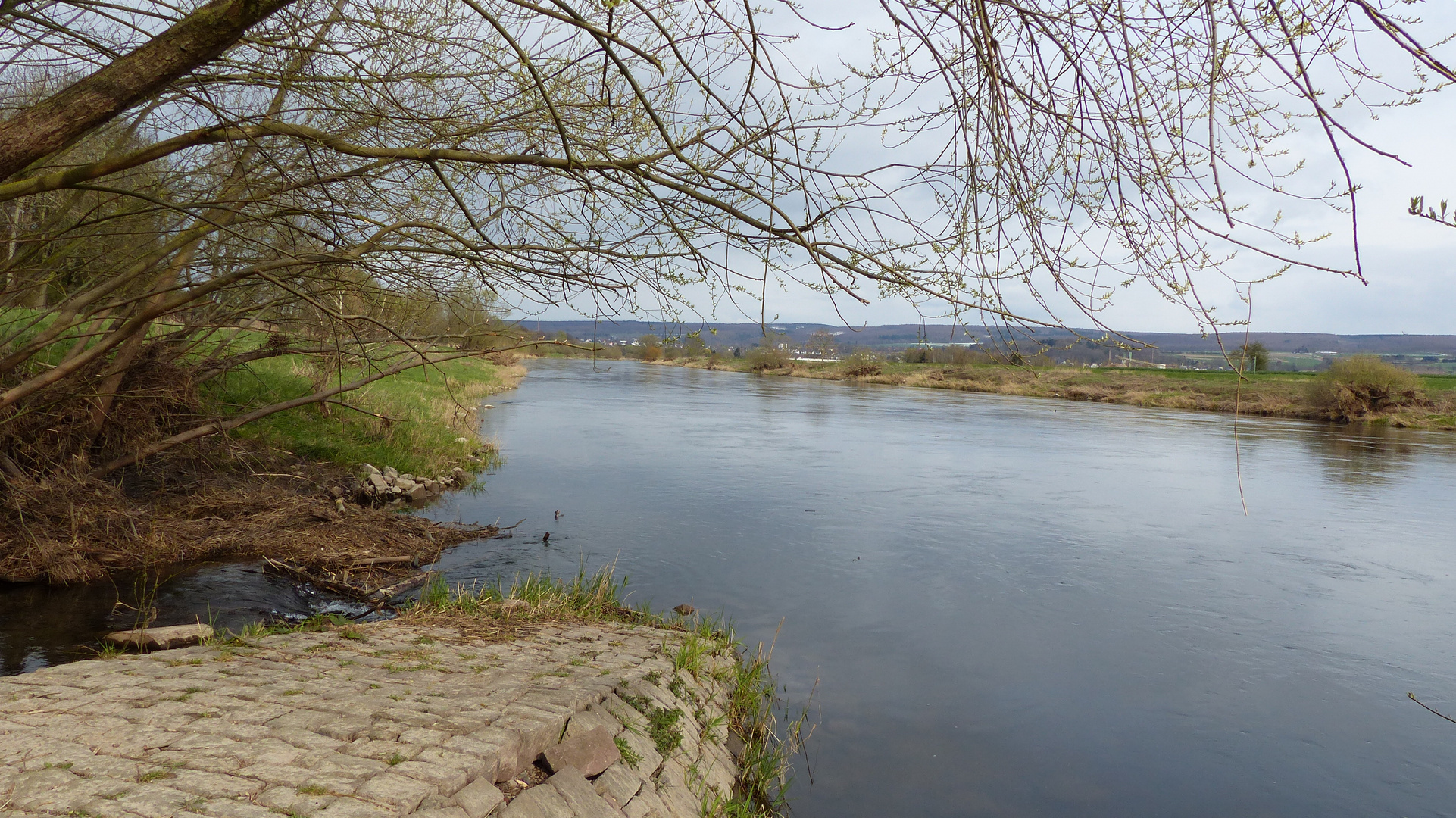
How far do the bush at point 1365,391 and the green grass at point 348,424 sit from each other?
1260 inches

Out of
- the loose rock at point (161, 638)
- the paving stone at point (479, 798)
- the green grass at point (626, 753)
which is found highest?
the paving stone at point (479, 798)

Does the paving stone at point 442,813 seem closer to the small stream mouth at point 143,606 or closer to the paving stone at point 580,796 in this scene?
the paving stone at point 580,796

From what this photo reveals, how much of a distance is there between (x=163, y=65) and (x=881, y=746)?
18.6 feet

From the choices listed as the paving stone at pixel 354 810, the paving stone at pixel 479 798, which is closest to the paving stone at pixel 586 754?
the paving stone at pixel 479 798

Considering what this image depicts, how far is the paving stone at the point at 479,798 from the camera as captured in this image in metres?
3.50

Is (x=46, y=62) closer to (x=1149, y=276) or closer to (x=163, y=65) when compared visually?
(x=163, y=65)

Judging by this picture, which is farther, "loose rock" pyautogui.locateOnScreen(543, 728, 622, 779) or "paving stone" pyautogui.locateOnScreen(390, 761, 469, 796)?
"loose rock" pyautogui.locateOnScreen(543, 728, 622, 779)

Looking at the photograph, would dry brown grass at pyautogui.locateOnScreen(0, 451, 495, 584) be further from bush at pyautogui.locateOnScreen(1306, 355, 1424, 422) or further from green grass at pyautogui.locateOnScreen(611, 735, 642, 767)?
bush at pyautogui.locateOnScreen(1306, 355, 1424, 422)

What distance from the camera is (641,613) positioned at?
7.86 m

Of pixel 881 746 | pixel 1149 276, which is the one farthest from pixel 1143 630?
pixel 1149 276

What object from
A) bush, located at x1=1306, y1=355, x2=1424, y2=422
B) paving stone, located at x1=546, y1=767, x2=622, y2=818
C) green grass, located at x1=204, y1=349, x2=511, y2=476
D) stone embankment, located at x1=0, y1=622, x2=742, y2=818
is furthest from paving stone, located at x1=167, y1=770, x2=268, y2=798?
bush, located at x1=1306, y1=355, x2=1424, y2=422

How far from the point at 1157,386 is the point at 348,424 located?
130 feet

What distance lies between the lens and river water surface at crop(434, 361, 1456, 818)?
608 centimetres

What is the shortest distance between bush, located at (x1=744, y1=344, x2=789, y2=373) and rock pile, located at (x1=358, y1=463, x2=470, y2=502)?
4702 centimetres
